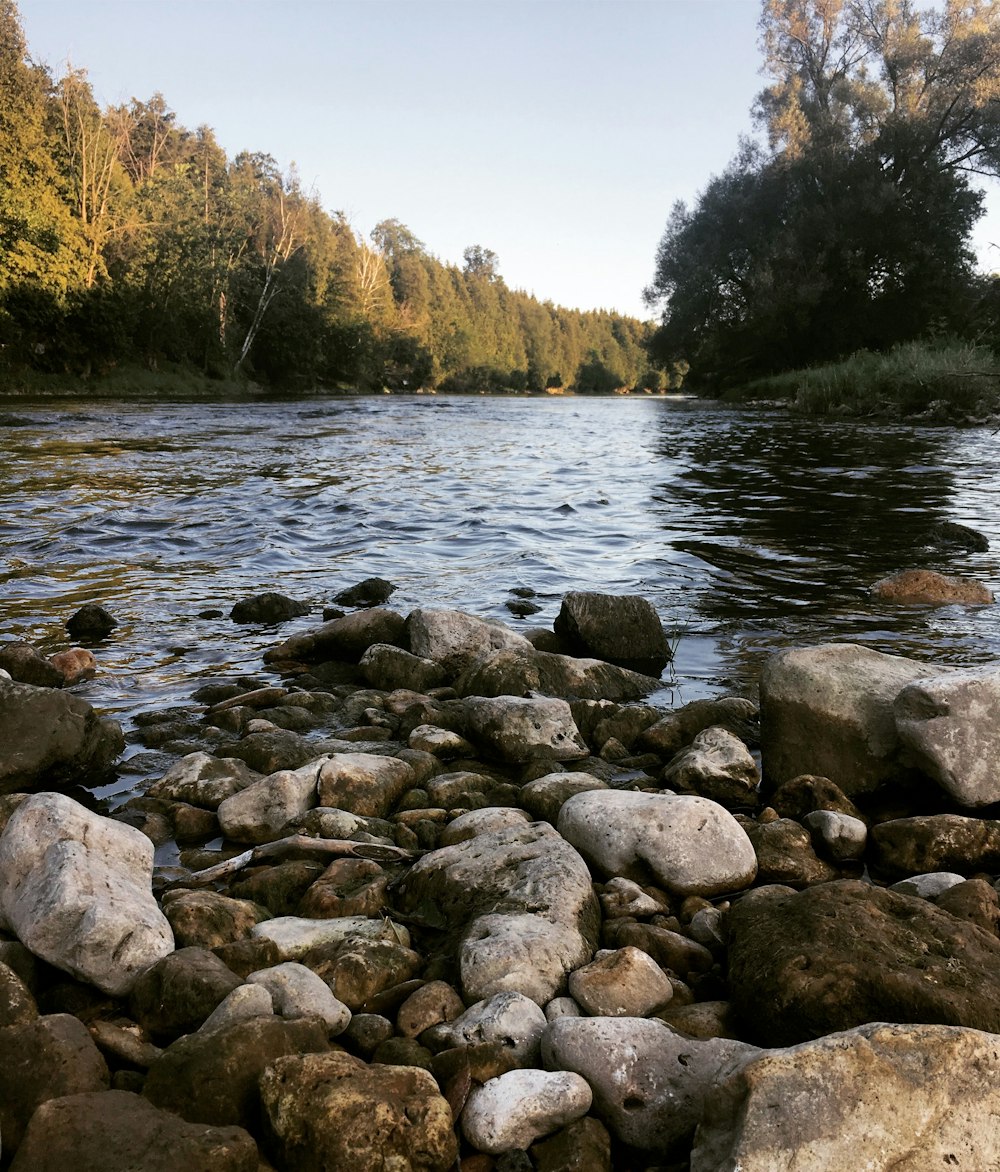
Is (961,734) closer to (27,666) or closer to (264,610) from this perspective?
(27,666)

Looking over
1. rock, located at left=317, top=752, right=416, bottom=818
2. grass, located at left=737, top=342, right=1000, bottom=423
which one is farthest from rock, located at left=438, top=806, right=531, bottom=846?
grass, located at left=737, top=342, right=1000, bottom=423

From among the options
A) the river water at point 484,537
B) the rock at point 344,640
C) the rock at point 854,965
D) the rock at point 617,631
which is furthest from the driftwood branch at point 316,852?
the rock at point 617,631

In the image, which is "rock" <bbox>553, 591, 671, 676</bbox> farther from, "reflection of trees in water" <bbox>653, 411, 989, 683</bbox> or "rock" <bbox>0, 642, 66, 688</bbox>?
"rock" <bbox>0, 642, 66, 688</bbox>

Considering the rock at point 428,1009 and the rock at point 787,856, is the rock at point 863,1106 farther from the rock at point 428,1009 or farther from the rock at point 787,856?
the rock at point 787,856

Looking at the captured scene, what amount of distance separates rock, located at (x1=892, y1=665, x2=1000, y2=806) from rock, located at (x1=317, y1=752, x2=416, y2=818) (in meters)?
2.19

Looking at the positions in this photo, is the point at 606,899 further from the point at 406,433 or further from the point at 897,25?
the point at 897,25

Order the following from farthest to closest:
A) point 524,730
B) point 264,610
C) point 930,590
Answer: point 930,590 < point 264,610 < point 524,730

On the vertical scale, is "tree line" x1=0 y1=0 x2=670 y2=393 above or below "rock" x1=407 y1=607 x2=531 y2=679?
above

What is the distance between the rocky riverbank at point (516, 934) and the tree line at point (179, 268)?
Result: 1478 inches

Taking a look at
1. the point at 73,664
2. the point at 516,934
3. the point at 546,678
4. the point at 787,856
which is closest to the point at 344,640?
the point at 546,678

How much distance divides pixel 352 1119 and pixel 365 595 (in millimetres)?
5798

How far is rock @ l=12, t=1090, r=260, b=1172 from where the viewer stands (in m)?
1.73

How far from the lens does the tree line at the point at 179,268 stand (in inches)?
1436

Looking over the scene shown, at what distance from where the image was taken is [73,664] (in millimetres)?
5457
